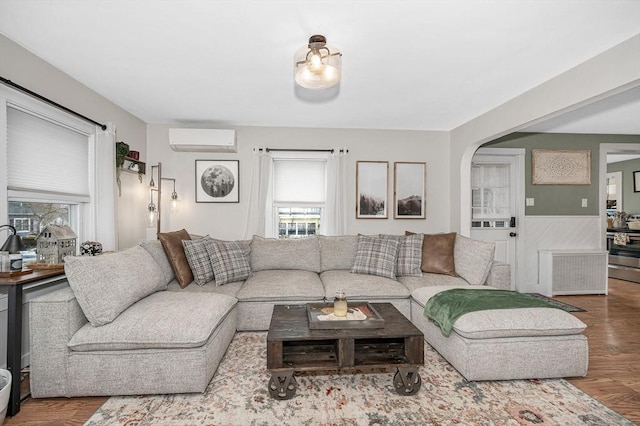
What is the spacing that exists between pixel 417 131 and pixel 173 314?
3903 millimetres

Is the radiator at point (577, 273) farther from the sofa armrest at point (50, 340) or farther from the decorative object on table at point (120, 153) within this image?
the decorative object on table at point (120, 153)

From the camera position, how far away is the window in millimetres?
4523

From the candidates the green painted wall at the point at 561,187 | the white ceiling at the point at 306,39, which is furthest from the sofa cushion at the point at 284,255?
the green painted wall at the point at 561,187

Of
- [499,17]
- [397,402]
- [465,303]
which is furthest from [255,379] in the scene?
[499,17]

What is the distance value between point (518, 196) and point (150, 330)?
5.00 metres

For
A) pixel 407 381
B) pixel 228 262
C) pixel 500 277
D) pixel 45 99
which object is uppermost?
pixel 45 99

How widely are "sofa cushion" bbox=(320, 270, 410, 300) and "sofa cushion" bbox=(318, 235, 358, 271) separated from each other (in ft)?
1.28

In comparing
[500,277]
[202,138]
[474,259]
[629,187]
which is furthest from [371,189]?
[629,187]

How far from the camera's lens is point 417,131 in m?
4.61

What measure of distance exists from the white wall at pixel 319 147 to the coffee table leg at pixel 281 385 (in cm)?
269

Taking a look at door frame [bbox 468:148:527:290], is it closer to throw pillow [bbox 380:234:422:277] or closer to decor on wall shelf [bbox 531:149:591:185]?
decor on wall shelf [bbox 531:149:591:185]

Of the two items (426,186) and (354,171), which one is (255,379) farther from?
(426,186)

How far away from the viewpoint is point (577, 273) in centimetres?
460

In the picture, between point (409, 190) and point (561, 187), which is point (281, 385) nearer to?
point (409, 190)
